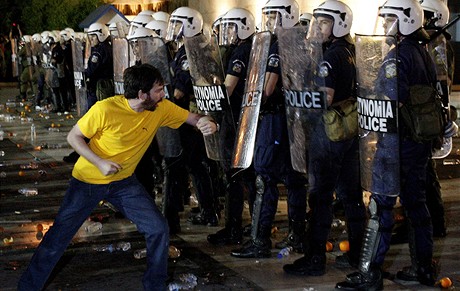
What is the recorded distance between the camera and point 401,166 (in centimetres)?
665

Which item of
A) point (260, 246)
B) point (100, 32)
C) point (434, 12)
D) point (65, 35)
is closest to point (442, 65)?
point (434, 12)

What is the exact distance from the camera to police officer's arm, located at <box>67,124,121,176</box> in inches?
237

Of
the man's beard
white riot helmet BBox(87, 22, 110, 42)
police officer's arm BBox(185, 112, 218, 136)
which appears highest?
white riot helmet BBox(87, 22, 110, 42)

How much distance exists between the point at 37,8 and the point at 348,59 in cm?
3816

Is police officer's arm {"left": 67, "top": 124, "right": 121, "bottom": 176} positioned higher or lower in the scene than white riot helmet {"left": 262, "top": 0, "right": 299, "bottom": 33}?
lower

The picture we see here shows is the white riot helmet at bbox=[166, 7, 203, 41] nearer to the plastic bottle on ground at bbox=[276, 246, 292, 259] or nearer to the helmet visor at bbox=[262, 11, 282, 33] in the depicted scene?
the helmet visor at bbox=[262, 11, 282, 33]

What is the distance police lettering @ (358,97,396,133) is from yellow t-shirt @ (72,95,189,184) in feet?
4.71

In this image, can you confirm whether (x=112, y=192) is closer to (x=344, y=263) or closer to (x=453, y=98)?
(x=344, y=263)

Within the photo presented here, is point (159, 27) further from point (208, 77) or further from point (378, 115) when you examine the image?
point (378, 115)

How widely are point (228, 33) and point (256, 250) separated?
2.10 m

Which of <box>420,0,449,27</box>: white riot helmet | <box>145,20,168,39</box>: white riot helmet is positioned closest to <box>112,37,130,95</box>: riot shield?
<box>145,20,168,39</box>: white riot helmet

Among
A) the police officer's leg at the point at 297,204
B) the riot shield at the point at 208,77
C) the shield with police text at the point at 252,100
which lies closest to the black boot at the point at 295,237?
the police officer's leg at the point at 297,204

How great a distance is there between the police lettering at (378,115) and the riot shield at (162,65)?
2.77 m

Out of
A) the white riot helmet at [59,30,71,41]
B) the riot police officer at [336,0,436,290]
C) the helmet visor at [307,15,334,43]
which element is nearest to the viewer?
the riot police officer at [336,0,436,290]
